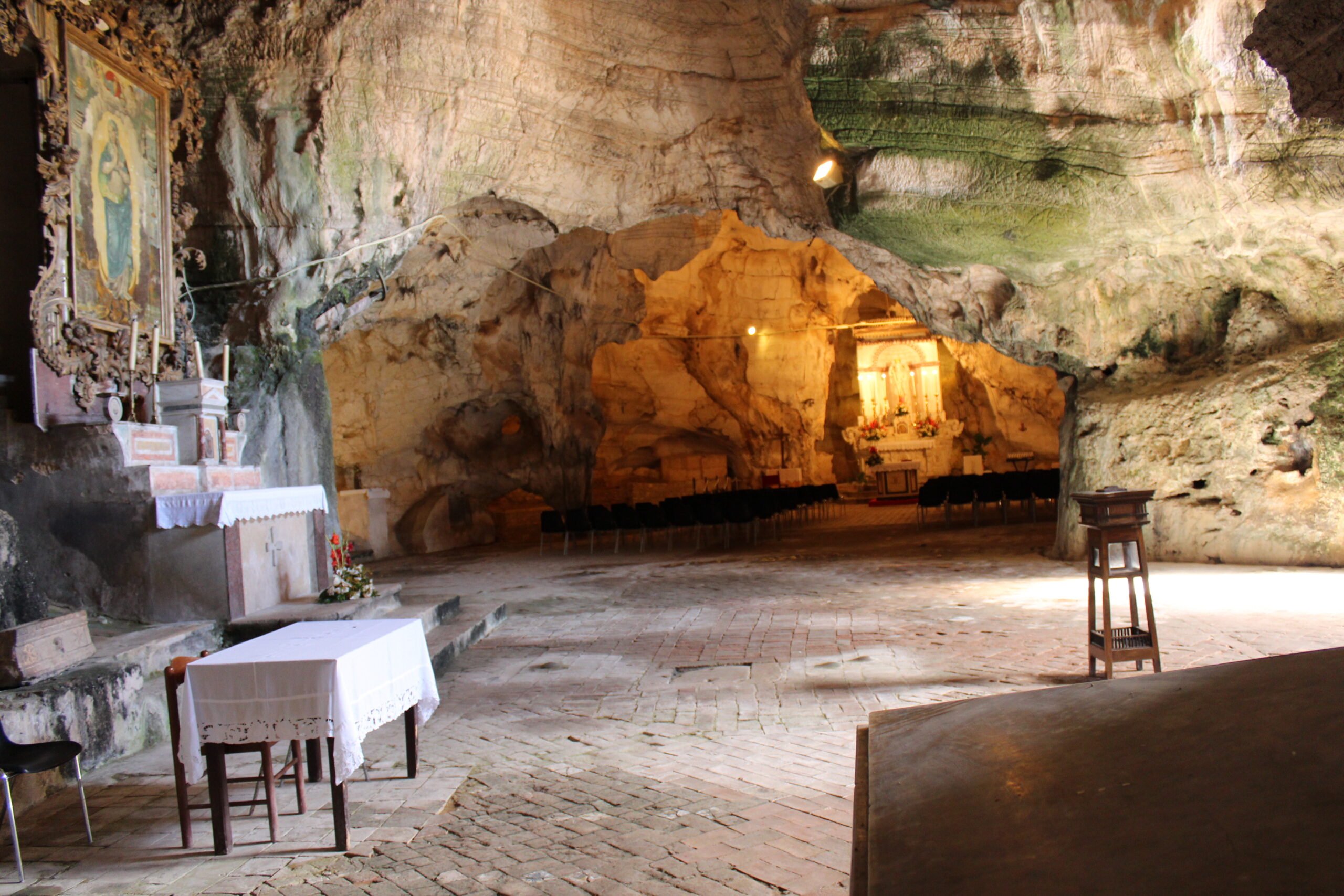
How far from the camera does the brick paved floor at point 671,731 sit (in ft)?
11.1

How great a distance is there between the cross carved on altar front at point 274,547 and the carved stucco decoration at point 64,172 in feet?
5.38

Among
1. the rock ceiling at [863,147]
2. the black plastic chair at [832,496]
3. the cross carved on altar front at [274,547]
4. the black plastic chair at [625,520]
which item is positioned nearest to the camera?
the cross carved on altar front at [274,547]

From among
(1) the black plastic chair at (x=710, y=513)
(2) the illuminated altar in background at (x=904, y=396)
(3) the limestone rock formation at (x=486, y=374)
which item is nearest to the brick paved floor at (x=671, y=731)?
(1) the black plastic chair at (x=710, y=513)

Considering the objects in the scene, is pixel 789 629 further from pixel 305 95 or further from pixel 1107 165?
pixel 305 95

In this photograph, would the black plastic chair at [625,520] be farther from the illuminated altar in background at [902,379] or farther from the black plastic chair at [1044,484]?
the illuminated altar in background at [902,379]

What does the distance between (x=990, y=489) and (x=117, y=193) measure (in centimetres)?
1433

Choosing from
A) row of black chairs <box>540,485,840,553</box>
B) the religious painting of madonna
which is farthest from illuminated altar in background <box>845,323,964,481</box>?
the religious painting of madonna

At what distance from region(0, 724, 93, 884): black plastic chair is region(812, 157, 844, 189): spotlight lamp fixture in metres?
9.45

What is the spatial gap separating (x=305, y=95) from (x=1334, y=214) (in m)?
11.3

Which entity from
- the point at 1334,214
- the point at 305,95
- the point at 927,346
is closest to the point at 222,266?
the point at 305,95

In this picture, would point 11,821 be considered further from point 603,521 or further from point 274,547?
point 603,521

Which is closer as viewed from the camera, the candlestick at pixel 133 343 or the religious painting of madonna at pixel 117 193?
the religious painting of madonna at pixel 117 193

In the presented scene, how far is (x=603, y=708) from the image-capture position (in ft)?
18.7

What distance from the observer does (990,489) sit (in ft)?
54.0
